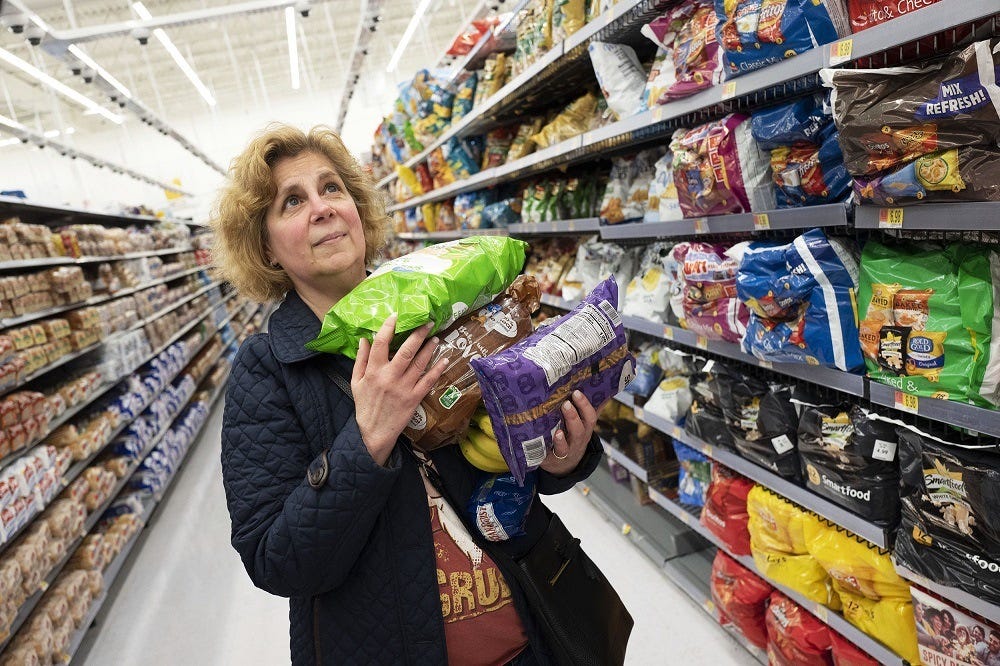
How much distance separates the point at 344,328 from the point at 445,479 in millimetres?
333

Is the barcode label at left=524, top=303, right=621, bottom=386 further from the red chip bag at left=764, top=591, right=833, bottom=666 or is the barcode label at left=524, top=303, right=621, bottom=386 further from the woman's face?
the red chip bag at left=764, top=591, right=833, bottom=666

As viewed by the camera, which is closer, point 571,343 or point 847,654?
point 571,343

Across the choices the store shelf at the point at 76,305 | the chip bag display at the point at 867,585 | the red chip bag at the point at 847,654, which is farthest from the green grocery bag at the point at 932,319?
the store shelf at the point at 76,305

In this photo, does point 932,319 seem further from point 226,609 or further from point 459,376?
point 226,609

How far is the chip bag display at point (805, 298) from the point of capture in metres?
1.62

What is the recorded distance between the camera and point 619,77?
2.42m

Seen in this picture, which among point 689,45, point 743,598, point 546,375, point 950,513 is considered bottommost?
point 743,598

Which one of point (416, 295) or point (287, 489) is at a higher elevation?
point (416, 295)

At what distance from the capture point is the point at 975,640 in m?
1.49

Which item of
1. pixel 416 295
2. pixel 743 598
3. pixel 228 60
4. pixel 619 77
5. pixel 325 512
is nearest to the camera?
pixel 325 512

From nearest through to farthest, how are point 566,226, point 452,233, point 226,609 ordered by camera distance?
point 566,226 < point 226,609 < point 452,233

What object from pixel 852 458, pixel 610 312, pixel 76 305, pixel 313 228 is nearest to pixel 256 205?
pixel 313 228

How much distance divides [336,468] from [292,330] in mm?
295

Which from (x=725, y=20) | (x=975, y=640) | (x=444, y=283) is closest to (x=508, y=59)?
(x=725, y=20)
